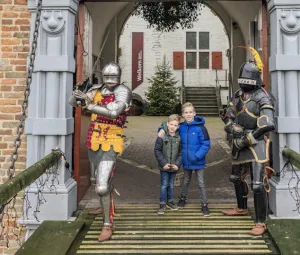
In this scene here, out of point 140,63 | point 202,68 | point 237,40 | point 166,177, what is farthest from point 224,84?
point 166,177

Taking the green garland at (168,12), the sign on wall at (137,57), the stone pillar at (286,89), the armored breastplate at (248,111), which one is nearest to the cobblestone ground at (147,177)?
the stone pillar at (286,89)

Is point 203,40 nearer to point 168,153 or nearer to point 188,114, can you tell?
point 188,114

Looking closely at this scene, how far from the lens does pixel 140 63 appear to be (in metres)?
21.5

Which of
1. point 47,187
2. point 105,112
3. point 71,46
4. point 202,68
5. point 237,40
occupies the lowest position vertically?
point 47,187

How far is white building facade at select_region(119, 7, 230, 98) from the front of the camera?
2144 centimetres

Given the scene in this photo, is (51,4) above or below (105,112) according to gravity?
above

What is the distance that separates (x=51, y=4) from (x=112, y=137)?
1687 mm

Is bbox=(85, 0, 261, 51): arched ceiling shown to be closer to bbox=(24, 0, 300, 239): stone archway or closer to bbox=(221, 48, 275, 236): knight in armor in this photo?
bbox=(24, 0, 300, 239): stone archway

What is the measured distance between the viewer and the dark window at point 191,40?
21.6 meters

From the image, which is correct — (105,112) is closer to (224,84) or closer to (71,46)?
(71,46)

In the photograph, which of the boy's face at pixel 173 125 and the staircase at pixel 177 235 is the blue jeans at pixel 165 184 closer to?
the staircase at pixel 177 235

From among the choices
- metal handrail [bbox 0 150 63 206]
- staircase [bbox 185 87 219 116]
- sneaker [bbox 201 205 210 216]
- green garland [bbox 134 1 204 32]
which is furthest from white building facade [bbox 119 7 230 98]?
metal handrail [bbox 0 150 63 206]

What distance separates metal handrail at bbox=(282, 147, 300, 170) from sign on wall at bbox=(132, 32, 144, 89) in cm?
1779

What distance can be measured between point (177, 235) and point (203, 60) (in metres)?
18.9
